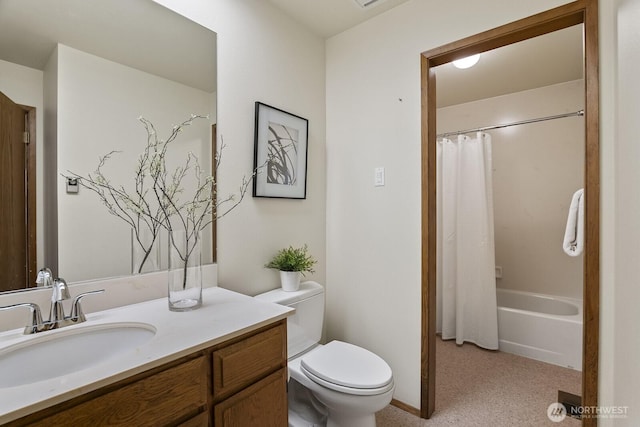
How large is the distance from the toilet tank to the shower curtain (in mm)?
1629

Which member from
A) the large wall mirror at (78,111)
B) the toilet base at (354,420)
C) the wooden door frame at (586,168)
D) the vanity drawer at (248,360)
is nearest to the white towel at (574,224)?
the wooden door frame at (586,168)

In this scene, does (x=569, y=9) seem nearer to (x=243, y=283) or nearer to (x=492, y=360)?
(x=243, y=283)

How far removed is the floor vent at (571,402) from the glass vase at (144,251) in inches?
97.5

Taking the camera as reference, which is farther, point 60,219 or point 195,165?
point 195,165

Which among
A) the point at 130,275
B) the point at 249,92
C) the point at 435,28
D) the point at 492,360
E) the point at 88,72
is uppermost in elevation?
the point at 435,28

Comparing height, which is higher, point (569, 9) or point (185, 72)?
point (569, 9)

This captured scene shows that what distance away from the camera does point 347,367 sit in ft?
4.77

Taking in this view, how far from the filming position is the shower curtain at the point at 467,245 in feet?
8.70

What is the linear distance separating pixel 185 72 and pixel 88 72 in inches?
16.2
